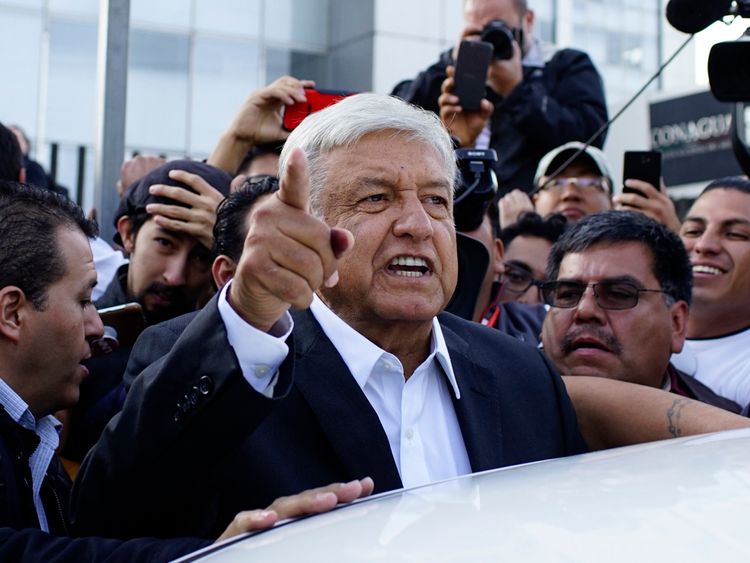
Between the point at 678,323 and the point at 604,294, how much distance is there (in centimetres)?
29

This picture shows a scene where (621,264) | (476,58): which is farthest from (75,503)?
(476,58)

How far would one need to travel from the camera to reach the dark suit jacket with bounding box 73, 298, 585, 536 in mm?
2102

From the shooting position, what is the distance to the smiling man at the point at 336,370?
2066 mm

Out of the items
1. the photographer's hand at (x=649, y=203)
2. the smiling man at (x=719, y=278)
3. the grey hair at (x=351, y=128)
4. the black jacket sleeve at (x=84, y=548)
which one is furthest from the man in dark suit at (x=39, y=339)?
the photographer's hand at (x=649, y=203)

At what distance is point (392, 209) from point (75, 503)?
3.22ft

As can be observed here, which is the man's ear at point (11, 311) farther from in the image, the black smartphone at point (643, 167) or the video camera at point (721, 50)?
the black smartphone at point (643, 167)

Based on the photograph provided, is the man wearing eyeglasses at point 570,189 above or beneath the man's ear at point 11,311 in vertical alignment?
above

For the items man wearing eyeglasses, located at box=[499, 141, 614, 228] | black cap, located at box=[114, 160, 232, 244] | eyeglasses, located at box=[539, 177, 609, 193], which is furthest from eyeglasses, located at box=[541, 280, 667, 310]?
eyeglasses, located at box=[539, 177, 609, 193]

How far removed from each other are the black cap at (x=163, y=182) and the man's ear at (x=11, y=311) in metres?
1.15

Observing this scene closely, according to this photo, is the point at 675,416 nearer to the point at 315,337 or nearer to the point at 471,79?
the point at 315,337

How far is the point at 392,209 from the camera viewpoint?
2.76m

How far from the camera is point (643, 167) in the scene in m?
4.61

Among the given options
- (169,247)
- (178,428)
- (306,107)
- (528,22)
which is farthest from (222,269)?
(528,22)

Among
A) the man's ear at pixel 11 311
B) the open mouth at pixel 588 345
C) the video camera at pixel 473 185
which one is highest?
the video camera at pixel 473 185
